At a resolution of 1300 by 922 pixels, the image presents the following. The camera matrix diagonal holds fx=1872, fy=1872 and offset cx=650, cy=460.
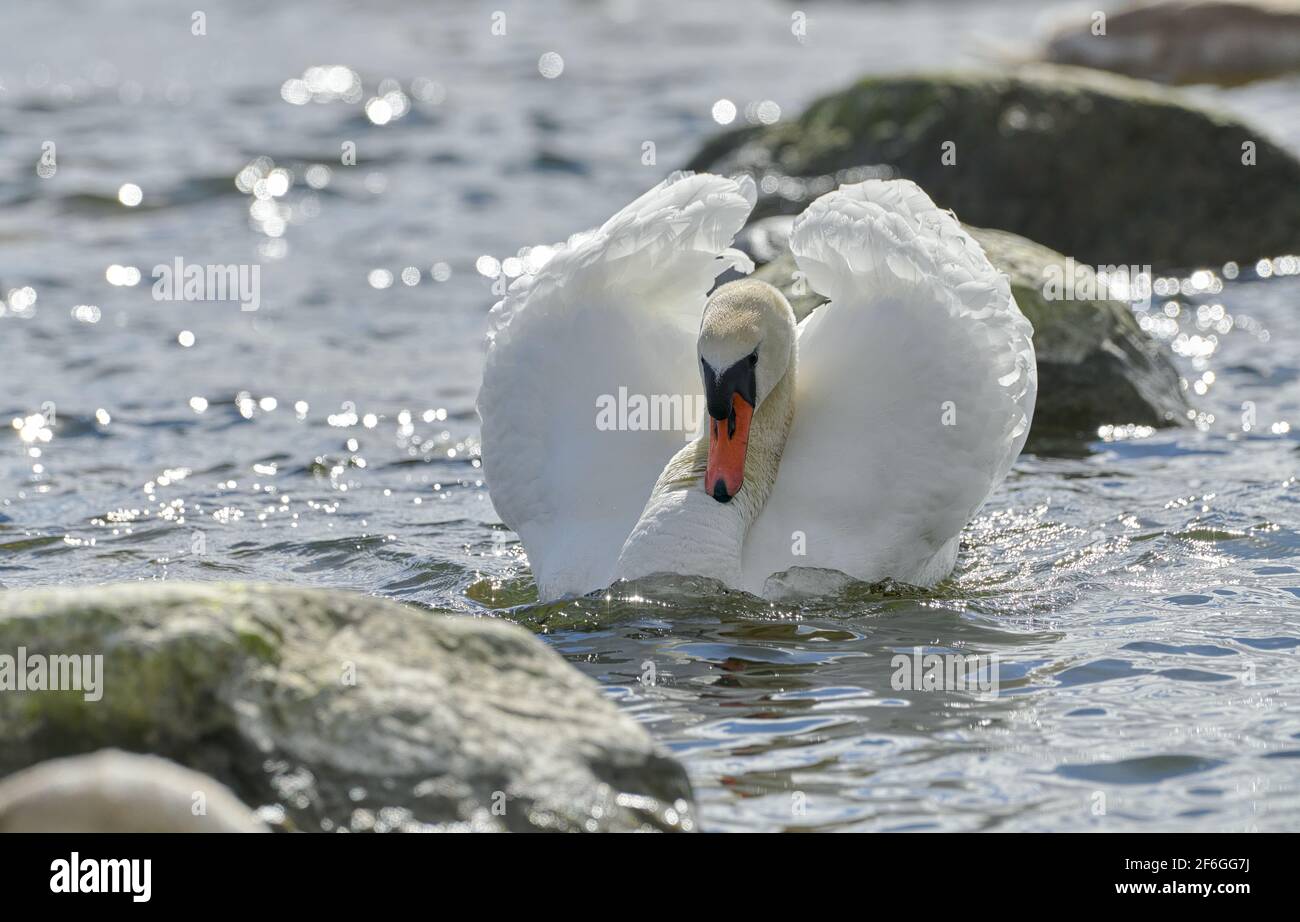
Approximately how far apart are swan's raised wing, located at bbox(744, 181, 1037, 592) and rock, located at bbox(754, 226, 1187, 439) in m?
2.39

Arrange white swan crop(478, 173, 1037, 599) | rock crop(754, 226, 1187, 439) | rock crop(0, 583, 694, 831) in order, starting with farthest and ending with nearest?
rock crop(754, 226, 1187, 439) < white swan crop(478, 173, 1037, 599) < rock crop(0, 583, 694, 831)

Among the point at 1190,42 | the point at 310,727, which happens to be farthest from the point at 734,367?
the point at 1190,42

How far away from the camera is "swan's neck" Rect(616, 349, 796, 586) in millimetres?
6617

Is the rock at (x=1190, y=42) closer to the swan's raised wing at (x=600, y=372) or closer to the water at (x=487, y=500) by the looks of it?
the water at (x=487, y=500)

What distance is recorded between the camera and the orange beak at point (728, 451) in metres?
6.69

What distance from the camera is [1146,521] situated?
26.3ft

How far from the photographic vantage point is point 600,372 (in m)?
7.29

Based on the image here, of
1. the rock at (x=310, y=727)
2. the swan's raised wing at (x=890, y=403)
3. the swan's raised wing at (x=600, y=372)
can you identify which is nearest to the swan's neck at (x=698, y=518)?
the swan's raised wing at (x=890, y=403)

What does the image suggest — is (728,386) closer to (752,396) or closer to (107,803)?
(752,396)

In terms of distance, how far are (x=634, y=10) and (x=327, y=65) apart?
598 cm

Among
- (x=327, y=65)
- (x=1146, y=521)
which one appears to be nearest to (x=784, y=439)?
(x=1146, y=521)

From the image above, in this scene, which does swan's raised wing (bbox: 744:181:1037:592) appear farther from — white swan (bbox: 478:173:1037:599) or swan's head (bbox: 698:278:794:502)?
swan's head (bbox: 698:278:794:502)

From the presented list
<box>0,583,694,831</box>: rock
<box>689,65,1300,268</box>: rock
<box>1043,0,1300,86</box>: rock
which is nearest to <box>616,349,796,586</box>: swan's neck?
<box>0,583,694,831</box>: rock

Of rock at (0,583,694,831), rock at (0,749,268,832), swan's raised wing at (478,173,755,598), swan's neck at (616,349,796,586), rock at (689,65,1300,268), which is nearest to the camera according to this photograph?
rock at (0,749,268,832)
